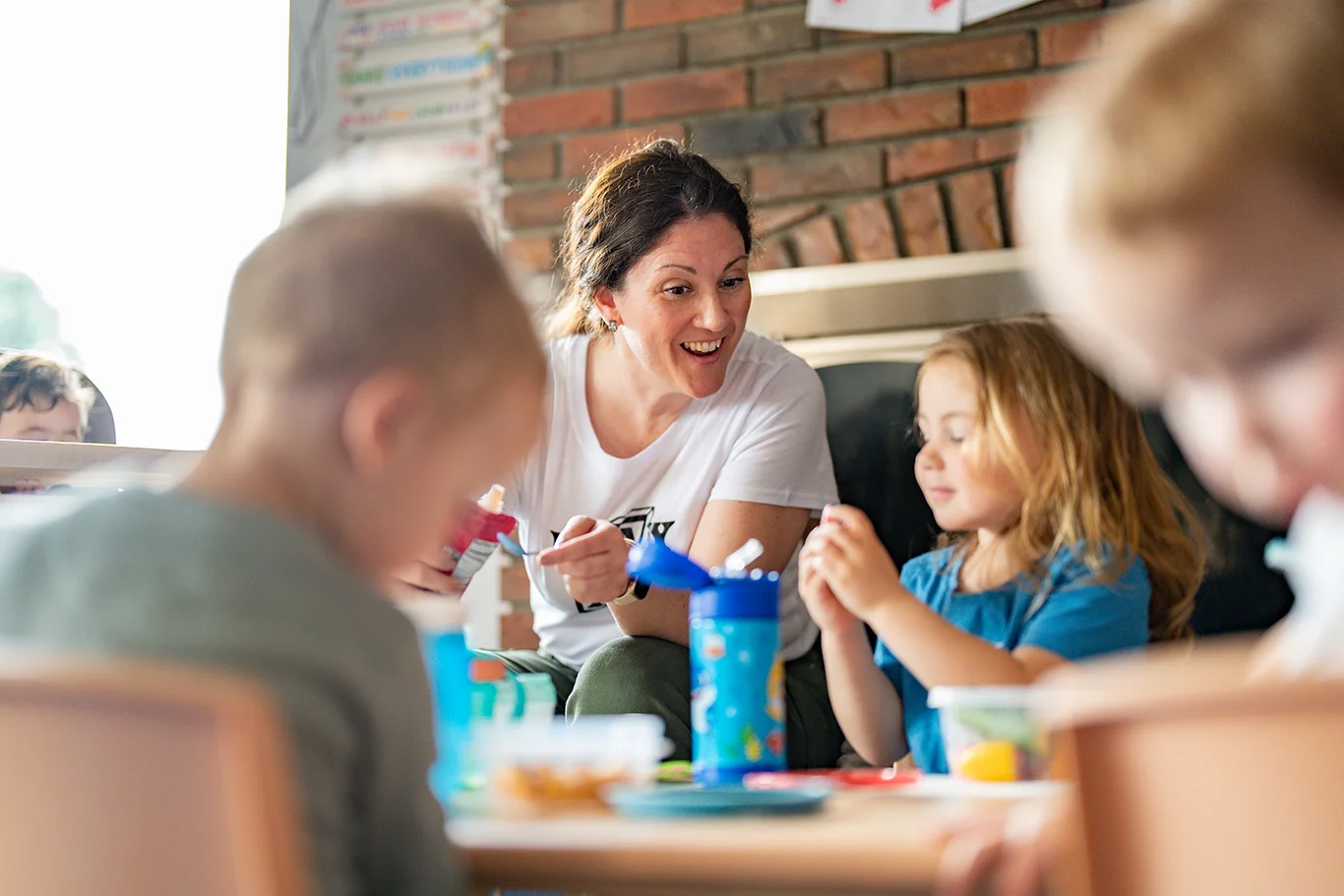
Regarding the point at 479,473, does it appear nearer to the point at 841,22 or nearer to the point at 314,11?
the point at 841,22

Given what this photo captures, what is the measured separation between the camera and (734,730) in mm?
1123

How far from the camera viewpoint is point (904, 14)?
8.95 ft

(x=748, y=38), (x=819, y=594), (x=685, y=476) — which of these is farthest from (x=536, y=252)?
(x=819, y=594)

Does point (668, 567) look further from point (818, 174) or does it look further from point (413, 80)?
point (413, 80)

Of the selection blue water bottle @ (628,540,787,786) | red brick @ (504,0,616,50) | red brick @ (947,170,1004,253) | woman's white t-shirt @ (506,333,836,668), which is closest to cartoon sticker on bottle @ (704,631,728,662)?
blue water bottle @ (628,540,787,786)

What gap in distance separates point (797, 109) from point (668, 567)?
1.85 metres

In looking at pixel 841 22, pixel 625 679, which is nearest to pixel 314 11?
pixel 841 22

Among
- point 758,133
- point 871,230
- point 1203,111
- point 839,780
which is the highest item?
point 758,133

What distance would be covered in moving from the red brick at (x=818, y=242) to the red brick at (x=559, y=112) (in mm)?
526

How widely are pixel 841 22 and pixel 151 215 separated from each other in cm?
161

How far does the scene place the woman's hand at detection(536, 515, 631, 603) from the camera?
59.9 inches

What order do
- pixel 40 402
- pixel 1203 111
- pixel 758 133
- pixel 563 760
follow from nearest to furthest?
pixel 1203 111
pixel 563 760
pixel 40 402
pixel 758 133

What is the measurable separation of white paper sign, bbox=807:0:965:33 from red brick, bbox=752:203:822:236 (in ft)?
1.19

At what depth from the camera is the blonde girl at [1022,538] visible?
152 cm
